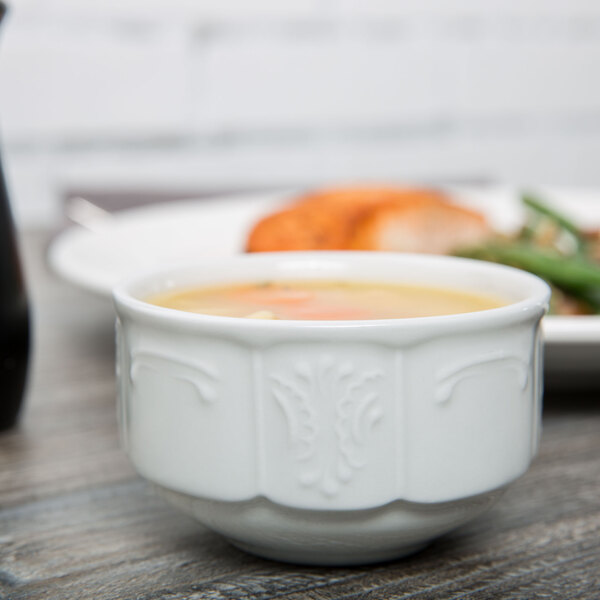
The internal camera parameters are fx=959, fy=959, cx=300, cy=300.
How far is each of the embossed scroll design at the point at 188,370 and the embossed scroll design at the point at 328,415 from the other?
0.03m

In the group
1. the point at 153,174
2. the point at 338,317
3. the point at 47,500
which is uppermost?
the point at 338,317

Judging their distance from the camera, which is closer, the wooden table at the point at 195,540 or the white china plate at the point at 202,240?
the wooden table at the point at 195,540

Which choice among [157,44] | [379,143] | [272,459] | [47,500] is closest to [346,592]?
[272,459]

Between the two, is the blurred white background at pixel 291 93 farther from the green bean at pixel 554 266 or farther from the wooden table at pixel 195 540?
the wooden table at pixel 195 540

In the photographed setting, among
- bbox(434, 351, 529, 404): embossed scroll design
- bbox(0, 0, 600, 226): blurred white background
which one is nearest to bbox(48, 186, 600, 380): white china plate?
bbox(434, 351, 529, 404): embossed scroll design

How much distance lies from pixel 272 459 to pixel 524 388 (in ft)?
0.39

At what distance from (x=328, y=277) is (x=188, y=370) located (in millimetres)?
151

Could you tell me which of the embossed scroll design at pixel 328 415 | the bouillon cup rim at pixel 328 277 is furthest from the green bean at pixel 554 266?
the embossed scroll design at pixel 328 415

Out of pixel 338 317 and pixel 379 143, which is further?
pixel 379 143

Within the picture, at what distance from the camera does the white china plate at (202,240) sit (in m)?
0.65

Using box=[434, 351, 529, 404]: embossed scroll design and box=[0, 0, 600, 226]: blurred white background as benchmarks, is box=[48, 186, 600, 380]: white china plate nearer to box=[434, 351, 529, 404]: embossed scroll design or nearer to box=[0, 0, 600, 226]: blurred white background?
box=[434, 351, 529, 404]: embossed scroll design

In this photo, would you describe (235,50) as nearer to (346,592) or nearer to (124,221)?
(124,221)

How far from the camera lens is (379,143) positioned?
8.92ft

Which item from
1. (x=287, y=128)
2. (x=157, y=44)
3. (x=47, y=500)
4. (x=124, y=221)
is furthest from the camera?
(x=287, y=128)
